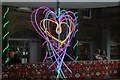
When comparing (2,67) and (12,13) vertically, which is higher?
(12,13)

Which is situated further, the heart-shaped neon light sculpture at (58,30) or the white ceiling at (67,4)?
the white ceiling at (67,4)

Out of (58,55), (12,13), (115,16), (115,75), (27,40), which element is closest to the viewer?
(58,55)

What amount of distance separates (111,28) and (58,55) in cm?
855

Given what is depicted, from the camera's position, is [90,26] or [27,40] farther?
[90,26]

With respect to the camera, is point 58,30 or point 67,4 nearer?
point 58,30

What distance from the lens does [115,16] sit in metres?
19.6

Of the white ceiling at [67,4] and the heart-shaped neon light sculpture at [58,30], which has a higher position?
the white ceiling at [67,4]

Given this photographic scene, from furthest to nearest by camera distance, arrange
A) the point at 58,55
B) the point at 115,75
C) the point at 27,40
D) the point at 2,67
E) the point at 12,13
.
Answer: the point at 27,40 → the point at 12,13 → the point at 115,75 → the point at 58,55 → the point at 2,67

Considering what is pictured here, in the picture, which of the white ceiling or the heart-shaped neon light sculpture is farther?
the white ceiling

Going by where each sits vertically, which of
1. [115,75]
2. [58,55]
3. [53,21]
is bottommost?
[115,75]

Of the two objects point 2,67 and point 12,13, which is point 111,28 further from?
point 2,67

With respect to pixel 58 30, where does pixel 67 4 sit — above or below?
above

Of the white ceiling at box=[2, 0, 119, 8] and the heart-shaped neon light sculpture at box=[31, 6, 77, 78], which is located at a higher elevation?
the white ceiling at box=[2, 0, 119, 8]

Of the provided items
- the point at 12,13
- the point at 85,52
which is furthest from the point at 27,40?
the point at 85,52
